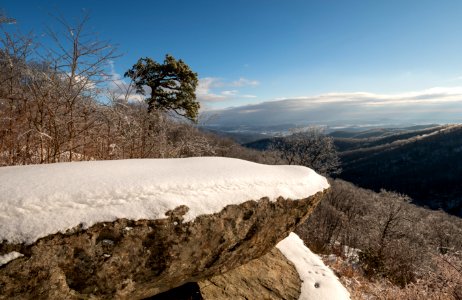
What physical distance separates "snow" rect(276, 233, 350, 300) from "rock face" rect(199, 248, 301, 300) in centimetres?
17

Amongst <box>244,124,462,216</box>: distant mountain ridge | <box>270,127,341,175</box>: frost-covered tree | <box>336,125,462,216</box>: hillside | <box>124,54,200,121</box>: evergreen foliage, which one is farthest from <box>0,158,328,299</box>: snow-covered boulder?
<box>336,125,462,216</box>: hillside

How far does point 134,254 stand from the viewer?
2.54 meters

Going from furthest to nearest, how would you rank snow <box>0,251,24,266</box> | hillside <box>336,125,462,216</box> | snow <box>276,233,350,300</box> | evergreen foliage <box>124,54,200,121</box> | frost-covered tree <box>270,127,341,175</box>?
hillside <box>336,125,462,216</box> → frost-covered tree <box>270,127,341,175</box> → evergreen foliage <box>124,54,200,121</box> → snow <box>276,233,350,300</box> → snow <box>0,251,24,266</box>

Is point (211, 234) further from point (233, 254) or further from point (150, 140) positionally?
point (150, 140)

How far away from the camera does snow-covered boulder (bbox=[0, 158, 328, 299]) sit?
2.06 meters

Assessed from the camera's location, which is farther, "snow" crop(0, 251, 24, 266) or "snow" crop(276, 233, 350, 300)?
"snow" crop(276, 233, 350, 300)

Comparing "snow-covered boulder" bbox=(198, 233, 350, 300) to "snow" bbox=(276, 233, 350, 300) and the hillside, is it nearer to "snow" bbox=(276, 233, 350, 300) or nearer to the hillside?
"snow" bbox=(276, 233, 350, 300)

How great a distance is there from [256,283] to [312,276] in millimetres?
1251

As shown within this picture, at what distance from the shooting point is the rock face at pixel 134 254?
2.08 m

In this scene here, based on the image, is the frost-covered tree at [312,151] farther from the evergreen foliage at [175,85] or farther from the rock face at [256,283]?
the rock face at [256,283]

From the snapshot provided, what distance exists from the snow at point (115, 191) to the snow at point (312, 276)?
1876 mm

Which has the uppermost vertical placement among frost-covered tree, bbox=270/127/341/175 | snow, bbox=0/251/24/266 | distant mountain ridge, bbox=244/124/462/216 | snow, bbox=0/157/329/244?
snow, bbox=0/157/329/244

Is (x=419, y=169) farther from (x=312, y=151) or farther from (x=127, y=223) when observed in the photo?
(x=127, y=223)

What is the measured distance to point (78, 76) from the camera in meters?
4.09
